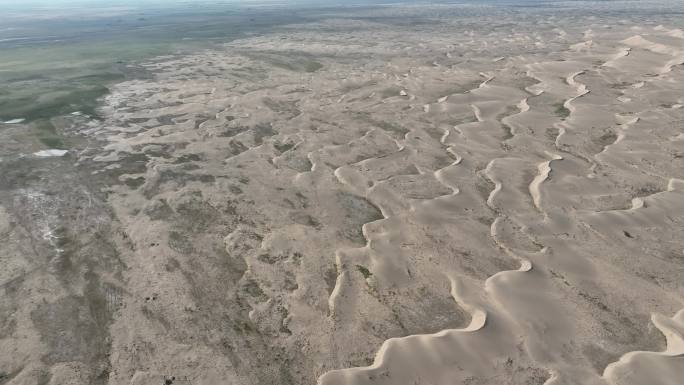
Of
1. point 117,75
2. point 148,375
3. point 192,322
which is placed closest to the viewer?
point 148,375

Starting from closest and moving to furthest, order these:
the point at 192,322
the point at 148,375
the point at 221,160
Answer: the point at 148,375 < the point at 192,322 < the point at 221,160

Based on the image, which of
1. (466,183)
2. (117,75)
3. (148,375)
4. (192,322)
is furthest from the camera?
(117,75)

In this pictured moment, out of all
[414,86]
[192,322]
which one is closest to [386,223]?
[192,322]

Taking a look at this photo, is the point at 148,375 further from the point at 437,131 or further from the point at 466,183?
the point at 437,131

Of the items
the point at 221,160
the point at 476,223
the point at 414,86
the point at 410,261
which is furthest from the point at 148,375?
the point at 414,86

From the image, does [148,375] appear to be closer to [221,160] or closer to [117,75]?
[221,160]

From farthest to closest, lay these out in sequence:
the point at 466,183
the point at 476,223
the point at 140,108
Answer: the point at 140,108 → the point at 466,183 → the point at 476,223

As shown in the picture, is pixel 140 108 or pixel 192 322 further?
pixel 140 108
